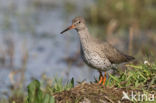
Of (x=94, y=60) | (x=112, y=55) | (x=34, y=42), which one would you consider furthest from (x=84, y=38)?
(x=34, y=42)

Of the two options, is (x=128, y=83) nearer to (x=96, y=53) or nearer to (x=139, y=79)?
(x=139, y=79)

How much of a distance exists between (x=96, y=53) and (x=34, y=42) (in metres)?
4.84

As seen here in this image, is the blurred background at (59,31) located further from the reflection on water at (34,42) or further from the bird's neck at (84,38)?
the bird's neck at (84,38)

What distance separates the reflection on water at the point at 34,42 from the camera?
844 centimetres

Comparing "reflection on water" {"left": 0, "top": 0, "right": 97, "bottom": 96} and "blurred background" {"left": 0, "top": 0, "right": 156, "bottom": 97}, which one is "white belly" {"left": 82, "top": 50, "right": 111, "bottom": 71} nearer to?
"reflection on water" {"left": 0, "top": 0, "right": 97, "bottom": 96}

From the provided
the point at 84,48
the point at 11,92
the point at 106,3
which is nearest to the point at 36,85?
the point at 84,48

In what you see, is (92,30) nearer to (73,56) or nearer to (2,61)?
(73,56)

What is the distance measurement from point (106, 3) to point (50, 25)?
6.26 feet

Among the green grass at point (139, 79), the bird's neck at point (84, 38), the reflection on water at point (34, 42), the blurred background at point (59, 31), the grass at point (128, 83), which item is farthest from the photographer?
the blurred background at point (59, 31)

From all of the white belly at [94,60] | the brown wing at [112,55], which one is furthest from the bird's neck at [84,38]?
the brown wing at [112,55]

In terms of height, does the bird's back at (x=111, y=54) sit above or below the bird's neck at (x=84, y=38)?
below

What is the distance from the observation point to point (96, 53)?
573 cm

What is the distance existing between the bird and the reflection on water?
45.4 inches

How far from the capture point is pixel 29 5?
512 inches
